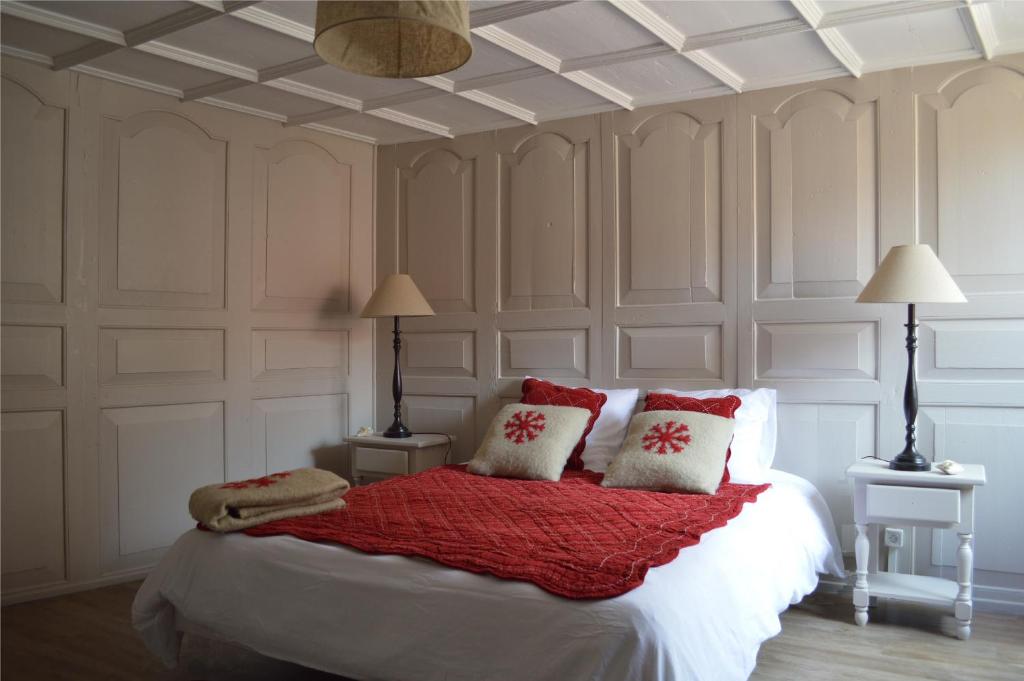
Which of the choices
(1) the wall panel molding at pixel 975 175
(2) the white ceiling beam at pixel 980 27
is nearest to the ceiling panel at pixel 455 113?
(1) the wall panel molding at pixel 975 175

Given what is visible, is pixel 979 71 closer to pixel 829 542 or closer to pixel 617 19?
pixel 617 19

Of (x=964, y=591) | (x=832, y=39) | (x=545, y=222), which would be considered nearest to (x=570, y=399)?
(x=545, y=222)

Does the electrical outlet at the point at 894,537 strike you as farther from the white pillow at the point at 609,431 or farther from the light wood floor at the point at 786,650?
the white pillow at the point at 609,431

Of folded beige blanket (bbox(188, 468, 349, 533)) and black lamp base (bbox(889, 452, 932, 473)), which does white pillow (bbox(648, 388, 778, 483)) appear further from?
folded beige blanket (bbox(188, 468, 349, 533))

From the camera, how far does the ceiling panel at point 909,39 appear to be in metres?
3.38

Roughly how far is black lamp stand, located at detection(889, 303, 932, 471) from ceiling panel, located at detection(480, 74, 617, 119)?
6.22ft

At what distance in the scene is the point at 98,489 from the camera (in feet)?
13.1

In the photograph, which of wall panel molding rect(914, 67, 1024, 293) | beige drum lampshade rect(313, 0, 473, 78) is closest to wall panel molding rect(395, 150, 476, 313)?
wall panel molding rect(914, 67, 1024, 293)

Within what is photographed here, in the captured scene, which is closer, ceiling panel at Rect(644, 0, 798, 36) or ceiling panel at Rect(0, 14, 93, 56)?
ceiling panel at Rect(644, 0, 798, 36)

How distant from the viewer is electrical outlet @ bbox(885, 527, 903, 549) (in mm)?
3773

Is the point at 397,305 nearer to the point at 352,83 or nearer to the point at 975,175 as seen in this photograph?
the point at 352,83

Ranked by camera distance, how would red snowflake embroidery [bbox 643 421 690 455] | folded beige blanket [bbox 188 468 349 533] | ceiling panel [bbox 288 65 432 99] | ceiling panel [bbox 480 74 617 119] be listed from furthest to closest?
ceiling panel [bbox 480 74 617 119], ceiling panel [bbox 288 65 432 99], red snowflake embroidery [bbox 643 421 690 455], folded beige blanket [bbox 188 468 349 533]

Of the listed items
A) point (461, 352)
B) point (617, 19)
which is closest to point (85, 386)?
point (461, 352)

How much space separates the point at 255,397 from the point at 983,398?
3.62 m
